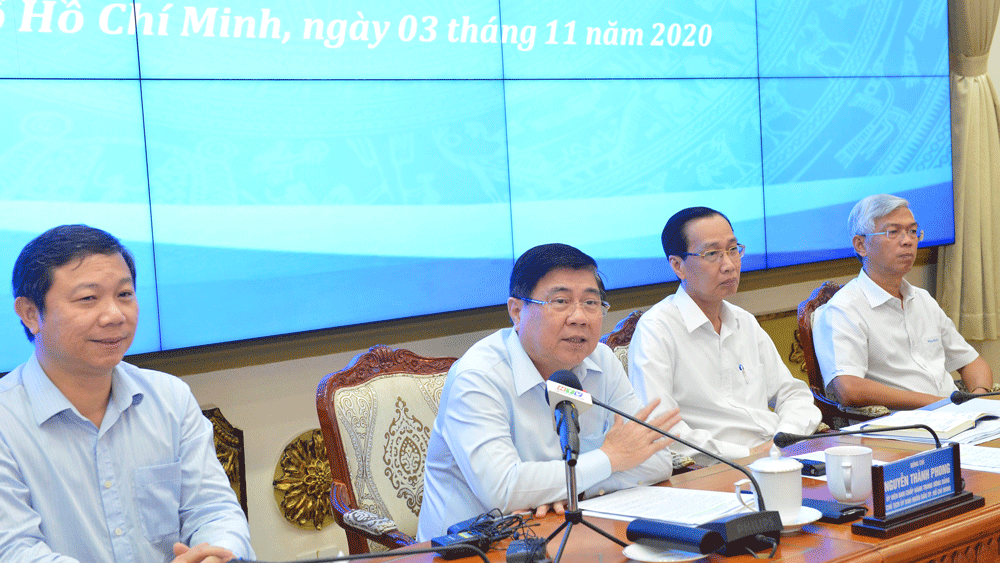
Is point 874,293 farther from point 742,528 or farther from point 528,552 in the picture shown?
point 528,552

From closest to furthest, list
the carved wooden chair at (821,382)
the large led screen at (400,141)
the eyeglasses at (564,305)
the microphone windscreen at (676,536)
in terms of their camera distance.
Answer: the microphone windscreen at (676,536) < the eyeglasses at (564,305) < the large led screen at (400,141) < the carved wooden chair at (821,382)

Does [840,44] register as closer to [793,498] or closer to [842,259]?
[842,259]

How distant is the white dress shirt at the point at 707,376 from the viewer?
2779mm

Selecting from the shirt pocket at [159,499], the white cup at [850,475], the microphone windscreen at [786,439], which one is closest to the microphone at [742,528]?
the white cup at [850,475]

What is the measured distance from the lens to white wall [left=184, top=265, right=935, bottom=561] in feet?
9.86

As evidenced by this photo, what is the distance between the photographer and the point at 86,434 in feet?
5.77

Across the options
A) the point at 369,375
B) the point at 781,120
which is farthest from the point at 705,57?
the point at 369,375

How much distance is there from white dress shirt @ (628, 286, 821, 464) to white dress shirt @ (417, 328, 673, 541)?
0.62 metres

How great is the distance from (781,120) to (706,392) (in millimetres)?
1933

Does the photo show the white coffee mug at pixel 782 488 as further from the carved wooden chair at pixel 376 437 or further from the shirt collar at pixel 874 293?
the shirt collar at pixel 874 293

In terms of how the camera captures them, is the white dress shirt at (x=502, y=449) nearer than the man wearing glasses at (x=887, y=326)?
Yes

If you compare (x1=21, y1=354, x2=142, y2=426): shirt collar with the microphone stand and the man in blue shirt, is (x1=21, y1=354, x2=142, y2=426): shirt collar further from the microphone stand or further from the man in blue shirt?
the microphone stand

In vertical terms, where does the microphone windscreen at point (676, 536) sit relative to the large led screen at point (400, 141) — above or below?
below

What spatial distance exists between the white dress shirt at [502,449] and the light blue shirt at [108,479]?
1.53 ft
